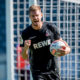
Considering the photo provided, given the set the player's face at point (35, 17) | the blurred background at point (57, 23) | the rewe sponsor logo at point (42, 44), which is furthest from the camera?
the blurred background at point (57, 23)

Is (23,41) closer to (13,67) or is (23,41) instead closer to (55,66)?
(55,66)

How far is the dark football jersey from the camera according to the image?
12.8 feet

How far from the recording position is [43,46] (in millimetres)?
3916

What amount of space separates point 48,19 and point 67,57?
80 cm

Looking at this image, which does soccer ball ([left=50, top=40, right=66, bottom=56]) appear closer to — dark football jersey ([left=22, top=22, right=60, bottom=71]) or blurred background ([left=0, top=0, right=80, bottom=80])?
dark football jersey ([left=22, top=22, right=60, bottom=71])

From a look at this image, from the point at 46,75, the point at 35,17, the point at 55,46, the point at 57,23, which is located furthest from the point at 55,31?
the point at 57,23

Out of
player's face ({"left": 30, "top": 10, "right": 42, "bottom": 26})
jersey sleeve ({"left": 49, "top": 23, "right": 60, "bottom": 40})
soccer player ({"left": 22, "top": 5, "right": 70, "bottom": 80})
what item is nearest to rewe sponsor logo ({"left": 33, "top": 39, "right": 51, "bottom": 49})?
soccer player ({"left": 22, "top": 5, "right": 70, "bottom": 80})

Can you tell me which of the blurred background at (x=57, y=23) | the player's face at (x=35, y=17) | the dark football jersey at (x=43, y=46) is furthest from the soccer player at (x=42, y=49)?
the blurred background at (x=57, y=23)

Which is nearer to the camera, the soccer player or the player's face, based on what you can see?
the player's face

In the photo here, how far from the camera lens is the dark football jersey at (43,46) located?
392cm

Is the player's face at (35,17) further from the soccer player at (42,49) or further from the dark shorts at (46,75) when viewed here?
the dark shorts at (46,75)

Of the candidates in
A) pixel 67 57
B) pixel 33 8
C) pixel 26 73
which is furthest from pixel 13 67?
pixel 33 8

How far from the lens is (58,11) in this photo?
200 inches

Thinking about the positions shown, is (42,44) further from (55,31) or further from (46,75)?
(46,75)
